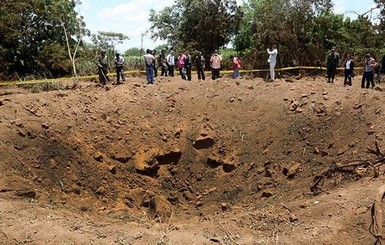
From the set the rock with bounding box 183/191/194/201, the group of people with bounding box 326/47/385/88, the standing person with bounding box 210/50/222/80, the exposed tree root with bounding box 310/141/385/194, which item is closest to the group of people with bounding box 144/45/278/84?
the standing person with bounding box 210/50/222/80

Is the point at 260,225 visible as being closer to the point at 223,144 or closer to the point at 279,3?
the point at 223,144

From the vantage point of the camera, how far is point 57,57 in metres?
21.1

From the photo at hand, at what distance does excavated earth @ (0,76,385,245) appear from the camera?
256 inches

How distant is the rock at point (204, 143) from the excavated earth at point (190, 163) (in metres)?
0.03

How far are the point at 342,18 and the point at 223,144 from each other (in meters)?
17.0

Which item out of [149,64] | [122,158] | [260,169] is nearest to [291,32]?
[149,64]

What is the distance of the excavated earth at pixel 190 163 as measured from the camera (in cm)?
650

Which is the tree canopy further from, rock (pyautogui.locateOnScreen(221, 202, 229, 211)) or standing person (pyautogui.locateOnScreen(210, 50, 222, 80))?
rock (pyautogui.locateOnScreen(221, 202, 229, 211))

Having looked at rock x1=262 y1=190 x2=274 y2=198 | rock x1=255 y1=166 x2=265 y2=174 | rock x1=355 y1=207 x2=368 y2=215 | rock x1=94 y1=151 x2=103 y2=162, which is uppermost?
rock x1=355 y1=207 x2=368 y2=215

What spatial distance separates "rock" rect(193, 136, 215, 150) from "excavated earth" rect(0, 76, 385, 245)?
0.03m

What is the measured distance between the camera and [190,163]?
1163cm

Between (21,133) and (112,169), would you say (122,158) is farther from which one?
(21,133)

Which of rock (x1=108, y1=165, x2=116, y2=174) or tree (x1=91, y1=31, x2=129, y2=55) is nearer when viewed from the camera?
rock (x1=108, y1=165, x2=116, y2=174)

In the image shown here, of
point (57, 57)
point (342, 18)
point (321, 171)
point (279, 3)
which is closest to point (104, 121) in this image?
point (321, 171)
